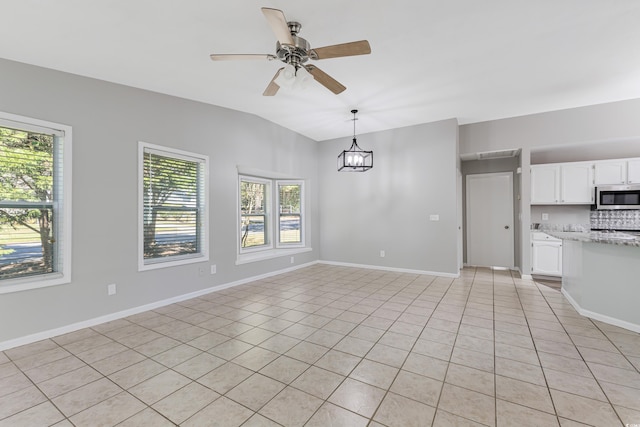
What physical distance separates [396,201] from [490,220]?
7.25ft

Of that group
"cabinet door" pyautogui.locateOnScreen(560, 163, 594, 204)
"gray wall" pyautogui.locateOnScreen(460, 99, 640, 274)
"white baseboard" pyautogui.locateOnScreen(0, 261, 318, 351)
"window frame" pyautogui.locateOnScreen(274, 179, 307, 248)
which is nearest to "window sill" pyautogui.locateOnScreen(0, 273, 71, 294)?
"white baseboard" pyautogui.locateOnScreen(0, 261, 318, 351)

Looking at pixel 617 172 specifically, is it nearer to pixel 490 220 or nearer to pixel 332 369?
pixel 490 220

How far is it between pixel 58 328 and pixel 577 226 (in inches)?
310

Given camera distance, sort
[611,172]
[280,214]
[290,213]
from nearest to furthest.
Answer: [611,172] < [280,214] < [290,213]

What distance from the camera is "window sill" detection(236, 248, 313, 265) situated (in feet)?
16.3

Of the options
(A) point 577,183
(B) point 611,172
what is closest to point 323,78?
(A) point 577,183

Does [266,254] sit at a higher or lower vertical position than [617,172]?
lower

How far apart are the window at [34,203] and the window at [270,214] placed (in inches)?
106

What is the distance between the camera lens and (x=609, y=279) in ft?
10.1

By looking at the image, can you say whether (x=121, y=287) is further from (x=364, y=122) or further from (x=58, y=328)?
(x=364, y=122)

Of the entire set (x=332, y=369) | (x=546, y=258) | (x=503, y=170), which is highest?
(x=503, y=170)

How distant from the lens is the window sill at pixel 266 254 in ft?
16.3

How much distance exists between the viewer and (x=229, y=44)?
271 cm

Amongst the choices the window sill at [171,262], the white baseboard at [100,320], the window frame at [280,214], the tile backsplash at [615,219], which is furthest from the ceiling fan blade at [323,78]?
the tile backsplash at [615,219]
